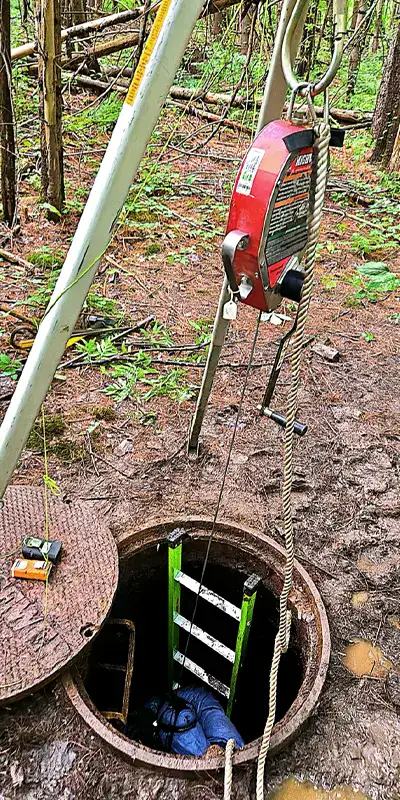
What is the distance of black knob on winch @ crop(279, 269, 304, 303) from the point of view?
58.3 inches

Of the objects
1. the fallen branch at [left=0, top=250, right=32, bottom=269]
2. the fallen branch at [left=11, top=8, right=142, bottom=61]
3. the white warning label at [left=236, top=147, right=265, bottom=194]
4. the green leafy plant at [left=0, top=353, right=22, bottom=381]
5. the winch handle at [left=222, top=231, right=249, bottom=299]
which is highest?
the fallen branch at [left=11, top=8, right=142, bottom=61]

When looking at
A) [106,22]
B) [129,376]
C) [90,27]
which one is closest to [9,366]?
[129,376]

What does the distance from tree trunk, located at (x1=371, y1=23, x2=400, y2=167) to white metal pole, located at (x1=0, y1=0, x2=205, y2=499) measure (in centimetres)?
648

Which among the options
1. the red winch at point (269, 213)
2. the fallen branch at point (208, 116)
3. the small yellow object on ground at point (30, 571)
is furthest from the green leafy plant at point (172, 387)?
the fallen branch at point (208, 116)

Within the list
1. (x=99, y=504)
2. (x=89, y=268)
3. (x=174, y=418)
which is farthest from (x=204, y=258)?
(x=89, y=268)

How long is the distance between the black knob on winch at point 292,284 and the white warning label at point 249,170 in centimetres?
25

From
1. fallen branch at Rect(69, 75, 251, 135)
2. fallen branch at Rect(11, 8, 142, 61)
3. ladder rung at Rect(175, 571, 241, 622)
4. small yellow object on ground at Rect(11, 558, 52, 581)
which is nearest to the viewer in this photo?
small yellow object on ground at Rect(11, 558, 52, 581)

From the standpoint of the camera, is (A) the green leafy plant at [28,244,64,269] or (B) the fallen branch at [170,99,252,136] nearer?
(A) the green leafy plant at [28,244,64,269]

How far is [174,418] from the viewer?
2.93 metres

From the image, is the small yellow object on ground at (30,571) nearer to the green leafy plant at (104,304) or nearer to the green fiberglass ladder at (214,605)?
the green fiberglass ladder at (214,605)

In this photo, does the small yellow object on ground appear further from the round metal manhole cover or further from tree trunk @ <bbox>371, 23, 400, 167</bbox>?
tree trunk @ <bbox>371, 23, 400, 167</bbox>

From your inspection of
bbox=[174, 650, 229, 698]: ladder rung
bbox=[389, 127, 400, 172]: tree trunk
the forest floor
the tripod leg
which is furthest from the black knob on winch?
bbox=[389, 127, 400, 172]: tree trunk

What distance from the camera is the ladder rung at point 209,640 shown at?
229 cm

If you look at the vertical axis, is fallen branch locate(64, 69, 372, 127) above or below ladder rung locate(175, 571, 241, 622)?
above
